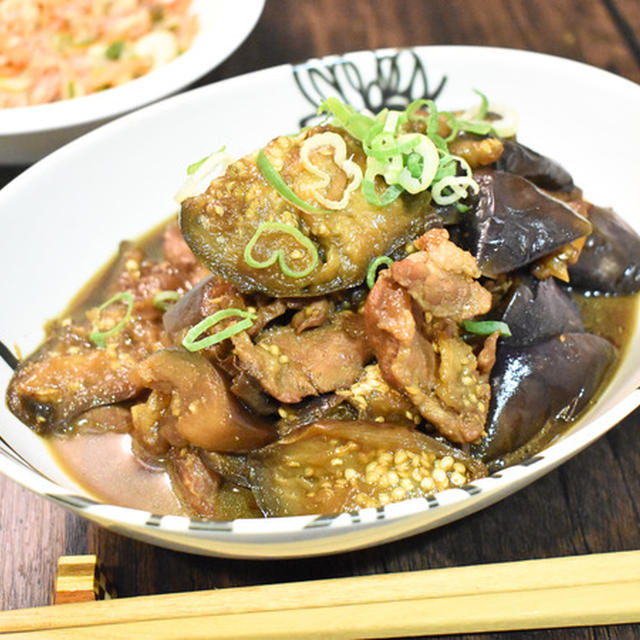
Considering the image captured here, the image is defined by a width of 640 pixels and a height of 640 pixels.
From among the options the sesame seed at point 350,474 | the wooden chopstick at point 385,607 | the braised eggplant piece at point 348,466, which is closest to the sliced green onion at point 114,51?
the braised eggplant piece at point 348,466

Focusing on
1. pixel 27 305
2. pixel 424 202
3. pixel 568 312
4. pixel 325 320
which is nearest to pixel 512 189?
pixel 424 202

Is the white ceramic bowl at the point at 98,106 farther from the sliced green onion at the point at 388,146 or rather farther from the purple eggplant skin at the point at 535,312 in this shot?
the purple eggplant skin at the point at 535,312

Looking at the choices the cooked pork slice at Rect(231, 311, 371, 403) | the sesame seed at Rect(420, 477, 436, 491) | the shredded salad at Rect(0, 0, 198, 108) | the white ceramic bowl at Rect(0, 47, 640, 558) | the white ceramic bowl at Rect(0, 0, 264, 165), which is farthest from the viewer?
the shredded salad at Rect(0, 0, 198, 108)

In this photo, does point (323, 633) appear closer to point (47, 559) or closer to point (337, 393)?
point (337, 393)

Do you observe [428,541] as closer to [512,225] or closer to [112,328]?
[512,225]

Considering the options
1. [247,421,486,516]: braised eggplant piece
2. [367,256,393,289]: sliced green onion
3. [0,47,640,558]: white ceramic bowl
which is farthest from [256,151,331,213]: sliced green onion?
[0,47,640,558]: white ceramic bowl

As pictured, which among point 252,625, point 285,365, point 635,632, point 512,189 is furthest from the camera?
point 512,189

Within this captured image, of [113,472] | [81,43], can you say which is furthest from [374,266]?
[81,43]

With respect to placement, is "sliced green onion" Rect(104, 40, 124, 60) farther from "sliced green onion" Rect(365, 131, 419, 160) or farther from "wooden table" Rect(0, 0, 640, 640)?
"wooden table" Rect(0, 0, 640, 640)
